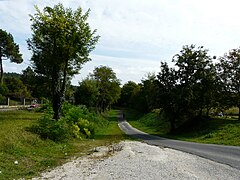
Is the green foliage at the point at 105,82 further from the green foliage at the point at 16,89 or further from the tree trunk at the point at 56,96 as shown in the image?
the tree trunk at the point at 56,96

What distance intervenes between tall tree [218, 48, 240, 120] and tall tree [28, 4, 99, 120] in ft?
68.9

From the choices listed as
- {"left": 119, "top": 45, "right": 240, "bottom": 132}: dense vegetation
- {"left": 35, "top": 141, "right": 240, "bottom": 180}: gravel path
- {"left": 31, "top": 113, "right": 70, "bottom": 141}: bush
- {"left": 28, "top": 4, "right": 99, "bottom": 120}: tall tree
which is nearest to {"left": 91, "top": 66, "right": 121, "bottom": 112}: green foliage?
{"left": 119, "top": 45, "right": 240, "bottom": 132}: dense vegetation

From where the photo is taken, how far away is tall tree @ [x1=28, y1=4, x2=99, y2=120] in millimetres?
28297

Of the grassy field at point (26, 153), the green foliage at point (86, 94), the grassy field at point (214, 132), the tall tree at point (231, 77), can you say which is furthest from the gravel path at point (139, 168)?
the green foliage at point (86, 94)

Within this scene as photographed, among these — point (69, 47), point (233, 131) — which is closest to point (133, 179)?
point (69, 47)

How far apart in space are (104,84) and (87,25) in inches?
2119

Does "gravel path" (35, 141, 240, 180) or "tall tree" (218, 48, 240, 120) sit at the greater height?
"tall tree" (218, 48, 240, 120)

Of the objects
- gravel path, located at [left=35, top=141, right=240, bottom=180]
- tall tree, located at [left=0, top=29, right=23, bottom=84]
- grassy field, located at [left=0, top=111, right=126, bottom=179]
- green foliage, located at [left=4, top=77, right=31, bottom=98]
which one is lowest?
gravel path, located at [left=35, top=141, right=240, bottom=180]

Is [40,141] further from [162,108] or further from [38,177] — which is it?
[162,108]

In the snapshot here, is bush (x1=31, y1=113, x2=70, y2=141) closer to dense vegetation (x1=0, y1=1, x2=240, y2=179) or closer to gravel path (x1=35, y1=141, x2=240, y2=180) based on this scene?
dense vegetation (x1=0, y1=1, x2=240, y2=179)

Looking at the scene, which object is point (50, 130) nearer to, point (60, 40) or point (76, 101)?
point (60, 40)

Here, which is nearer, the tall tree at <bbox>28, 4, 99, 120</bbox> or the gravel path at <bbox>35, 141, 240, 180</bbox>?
the gravel path at <bbox>35, 141, 240, 180</bbox>

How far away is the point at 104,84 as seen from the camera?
272 feet

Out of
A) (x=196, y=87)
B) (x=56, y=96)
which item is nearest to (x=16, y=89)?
(x=196, y=87)
